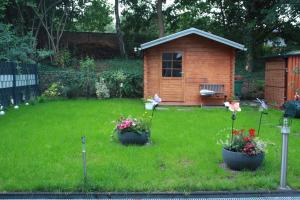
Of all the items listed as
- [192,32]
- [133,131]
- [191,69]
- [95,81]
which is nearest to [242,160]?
[133,131]

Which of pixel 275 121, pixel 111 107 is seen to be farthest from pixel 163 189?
pixel 111 107

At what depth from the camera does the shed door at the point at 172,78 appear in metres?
13.2

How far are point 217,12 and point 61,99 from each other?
37.3 feet

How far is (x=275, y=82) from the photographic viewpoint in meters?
12.8

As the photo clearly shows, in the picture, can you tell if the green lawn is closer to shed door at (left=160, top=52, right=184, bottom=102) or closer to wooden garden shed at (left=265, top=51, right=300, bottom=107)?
wooden garden shed at (left=265, top=51, right=300, bottom=107)

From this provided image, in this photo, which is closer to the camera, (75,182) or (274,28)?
(75,182)

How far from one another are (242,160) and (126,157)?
1713 mm

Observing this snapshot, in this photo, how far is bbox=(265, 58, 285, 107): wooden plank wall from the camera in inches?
482

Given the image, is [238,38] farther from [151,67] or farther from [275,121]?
[275,121]

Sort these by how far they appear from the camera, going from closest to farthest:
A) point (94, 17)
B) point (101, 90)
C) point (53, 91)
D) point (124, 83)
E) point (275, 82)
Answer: point (275, 82) → point (53, 91) → point (101, 90) → point (124, 83) → point (94, 17)

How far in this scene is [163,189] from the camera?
4109mm

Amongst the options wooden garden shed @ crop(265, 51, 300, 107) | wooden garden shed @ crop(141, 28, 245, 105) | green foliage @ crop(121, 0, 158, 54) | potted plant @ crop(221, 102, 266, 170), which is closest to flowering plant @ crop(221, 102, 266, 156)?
potted plant @ crop(221, 102, 266, 170)

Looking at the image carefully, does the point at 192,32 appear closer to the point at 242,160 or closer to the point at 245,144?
the point at 245,144

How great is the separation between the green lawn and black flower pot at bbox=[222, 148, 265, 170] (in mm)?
104
